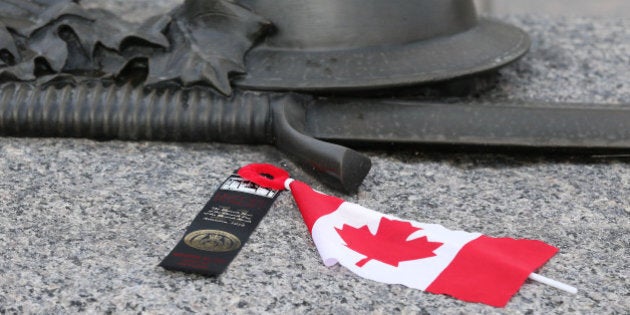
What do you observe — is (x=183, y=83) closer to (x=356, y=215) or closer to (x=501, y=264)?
(x=356, y=215)

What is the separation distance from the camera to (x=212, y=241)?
1168mm

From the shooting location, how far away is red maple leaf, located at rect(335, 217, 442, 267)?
1136mm

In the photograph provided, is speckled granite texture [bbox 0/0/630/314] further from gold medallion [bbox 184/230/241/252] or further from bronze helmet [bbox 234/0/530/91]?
bronze helmet [bbox 234/0/530/91]

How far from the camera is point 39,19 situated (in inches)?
61.5

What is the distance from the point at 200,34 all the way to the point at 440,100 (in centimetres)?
43

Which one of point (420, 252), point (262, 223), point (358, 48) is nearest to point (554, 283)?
point (420, 252)

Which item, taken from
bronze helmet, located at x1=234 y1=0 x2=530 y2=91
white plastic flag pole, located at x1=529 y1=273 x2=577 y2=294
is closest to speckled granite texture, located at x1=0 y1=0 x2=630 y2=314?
white plastic flag pole, located at x1=529 y1=273 x2=577 y2=294

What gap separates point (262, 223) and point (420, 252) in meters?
0.23

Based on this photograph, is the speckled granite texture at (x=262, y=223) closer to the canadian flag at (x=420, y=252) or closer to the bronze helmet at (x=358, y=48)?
the canadian flag at (x=420, y=252)

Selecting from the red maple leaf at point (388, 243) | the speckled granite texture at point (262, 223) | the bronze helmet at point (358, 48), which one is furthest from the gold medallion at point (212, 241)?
the bronze helmet at point (358, 48)

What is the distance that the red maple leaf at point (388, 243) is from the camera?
1.14 meters

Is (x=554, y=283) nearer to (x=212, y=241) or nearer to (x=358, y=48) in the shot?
(x=212, y=241)

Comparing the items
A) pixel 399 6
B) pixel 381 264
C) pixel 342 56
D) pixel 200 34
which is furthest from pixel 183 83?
pixel 381 264

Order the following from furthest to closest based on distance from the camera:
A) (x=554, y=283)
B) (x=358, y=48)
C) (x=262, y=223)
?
(x=358, y=48)
(x=262, y=223)
(x=554, y=283)
